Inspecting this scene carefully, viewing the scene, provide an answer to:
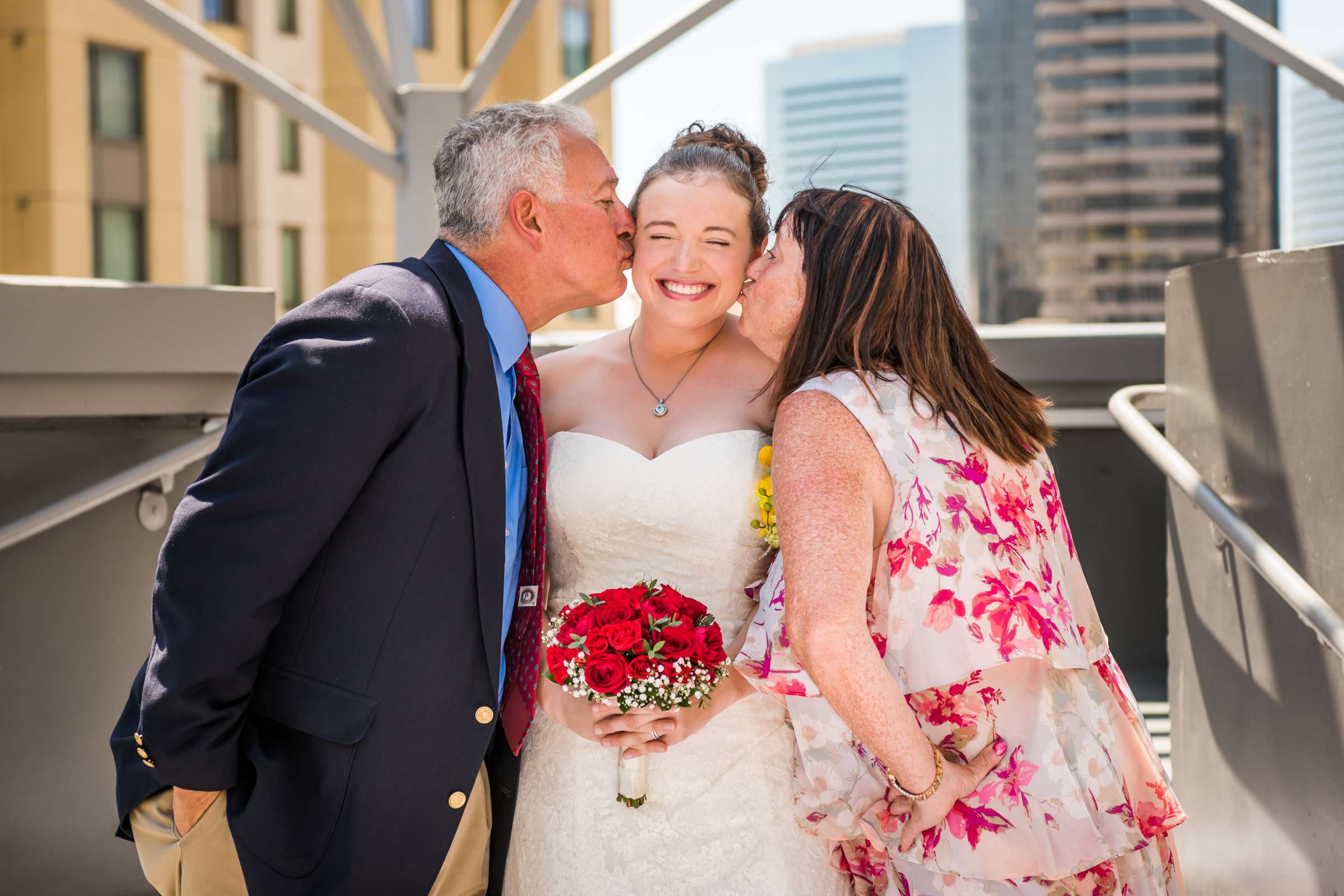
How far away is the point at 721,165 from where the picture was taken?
9.85ft

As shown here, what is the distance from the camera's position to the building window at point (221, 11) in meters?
28.8

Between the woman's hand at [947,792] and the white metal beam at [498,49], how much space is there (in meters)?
3.55

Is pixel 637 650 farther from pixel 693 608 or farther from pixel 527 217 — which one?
pixel 527 217

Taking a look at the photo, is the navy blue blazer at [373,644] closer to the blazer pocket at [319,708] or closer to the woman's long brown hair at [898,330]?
the blazer pocket at [319,708]

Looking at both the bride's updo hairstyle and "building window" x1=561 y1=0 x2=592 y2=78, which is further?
"building window" x1=561 y1=0 x2=592 y2=78

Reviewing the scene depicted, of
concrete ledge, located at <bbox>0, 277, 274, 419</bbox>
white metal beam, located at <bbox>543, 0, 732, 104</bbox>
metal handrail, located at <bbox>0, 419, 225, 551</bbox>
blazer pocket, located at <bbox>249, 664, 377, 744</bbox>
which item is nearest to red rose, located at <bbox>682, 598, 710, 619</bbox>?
blazer pocket, located at <bbox>249, 664, 377, 744</bbox>

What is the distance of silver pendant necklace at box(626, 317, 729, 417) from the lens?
2.99 metres

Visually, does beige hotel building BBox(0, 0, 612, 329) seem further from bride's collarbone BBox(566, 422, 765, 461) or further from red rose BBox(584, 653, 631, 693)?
red rose BBox(584, 653, 631, 693)

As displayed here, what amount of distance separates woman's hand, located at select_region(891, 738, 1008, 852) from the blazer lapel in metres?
0.79

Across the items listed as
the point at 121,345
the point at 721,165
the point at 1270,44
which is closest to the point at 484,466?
the point at 721,165

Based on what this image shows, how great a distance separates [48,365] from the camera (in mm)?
3496

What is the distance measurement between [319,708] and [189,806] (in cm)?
31

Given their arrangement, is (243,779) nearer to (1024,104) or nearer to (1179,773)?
(1179,773)

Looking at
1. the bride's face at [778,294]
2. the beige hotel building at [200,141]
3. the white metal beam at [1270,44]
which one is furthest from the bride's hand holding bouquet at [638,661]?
the beige hotel building at [200,141]
